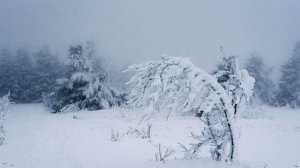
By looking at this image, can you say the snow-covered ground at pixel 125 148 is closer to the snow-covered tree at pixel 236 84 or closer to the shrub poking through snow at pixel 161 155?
the shrub poking through snow at pixel 161 155

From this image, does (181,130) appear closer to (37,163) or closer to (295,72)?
(37,163)

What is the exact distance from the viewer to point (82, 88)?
4219 cm

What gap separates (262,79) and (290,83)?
504cm

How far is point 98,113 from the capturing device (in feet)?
118

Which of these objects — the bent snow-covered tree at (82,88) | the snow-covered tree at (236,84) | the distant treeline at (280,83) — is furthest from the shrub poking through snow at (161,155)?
the distant treeline at (280,83)

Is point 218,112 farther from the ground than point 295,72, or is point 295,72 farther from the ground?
point 295,72

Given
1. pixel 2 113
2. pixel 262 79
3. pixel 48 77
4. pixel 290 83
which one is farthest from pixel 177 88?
pixel 48 77

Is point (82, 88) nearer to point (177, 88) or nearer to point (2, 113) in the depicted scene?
point (2, 113)

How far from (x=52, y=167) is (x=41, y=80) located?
174ft

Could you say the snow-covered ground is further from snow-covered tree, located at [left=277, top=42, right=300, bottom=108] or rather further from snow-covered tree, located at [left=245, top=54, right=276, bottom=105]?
snow-covered tree, located at [left=245, top=54, right=276, bottom=105]

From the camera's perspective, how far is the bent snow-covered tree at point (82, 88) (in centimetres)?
4197

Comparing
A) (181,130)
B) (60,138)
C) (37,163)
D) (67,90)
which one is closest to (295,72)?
(67,90)

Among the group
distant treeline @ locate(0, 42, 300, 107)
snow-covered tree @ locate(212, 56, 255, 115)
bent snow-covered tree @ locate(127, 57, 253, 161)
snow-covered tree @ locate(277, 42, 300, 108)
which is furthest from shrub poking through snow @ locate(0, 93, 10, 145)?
snow-covered tree @ locate(277, 42, 300, 108)

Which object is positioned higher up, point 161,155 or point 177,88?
point 177,88
